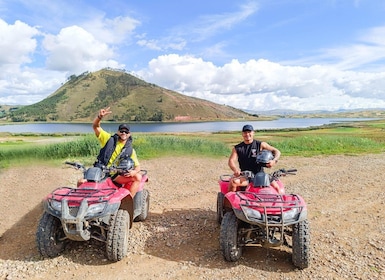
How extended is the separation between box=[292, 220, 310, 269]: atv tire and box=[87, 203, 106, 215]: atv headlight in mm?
2969

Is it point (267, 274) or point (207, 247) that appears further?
point (207, 247)

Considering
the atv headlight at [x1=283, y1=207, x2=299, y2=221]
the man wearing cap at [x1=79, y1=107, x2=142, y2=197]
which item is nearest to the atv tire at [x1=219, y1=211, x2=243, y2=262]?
the atv headlight at [x1=283, y1=207, x2=299, y2=221]

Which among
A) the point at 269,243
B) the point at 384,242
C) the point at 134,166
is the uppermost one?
the point at 134,166

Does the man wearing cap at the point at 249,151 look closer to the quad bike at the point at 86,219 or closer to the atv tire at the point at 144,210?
the atv tire at the point at 144,210

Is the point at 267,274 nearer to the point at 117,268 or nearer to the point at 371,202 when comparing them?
the point at 117,268

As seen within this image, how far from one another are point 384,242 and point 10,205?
8.98 meters

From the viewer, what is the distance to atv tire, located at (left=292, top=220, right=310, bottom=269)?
509cm

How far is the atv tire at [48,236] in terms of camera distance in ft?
17.1

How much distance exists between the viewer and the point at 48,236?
5.21 meters

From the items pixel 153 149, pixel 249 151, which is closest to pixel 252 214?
pixel 249 151

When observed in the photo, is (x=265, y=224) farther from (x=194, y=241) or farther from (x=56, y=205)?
(x=56, y=205)

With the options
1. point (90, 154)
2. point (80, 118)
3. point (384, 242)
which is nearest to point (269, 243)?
point (384, 242)

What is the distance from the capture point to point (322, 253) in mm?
5844

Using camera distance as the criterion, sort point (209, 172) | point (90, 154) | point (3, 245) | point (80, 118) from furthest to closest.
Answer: point (80, 118), point (90, 154), point (209, 172), point (3, 245)
